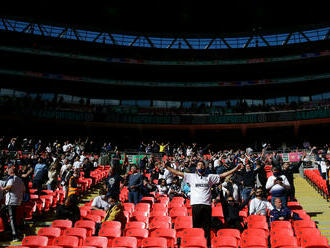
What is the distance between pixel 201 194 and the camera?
580 cm

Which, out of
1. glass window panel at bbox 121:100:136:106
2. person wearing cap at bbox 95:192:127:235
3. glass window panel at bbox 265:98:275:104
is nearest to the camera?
person wearing cap at bbox 95:192:127:235

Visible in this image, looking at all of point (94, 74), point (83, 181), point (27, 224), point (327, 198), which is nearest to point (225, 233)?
point (27, 224)

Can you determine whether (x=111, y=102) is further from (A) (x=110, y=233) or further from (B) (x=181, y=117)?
(A) (x=110, y=233)

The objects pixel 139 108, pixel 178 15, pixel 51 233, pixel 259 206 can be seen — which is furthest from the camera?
pixel 139 108

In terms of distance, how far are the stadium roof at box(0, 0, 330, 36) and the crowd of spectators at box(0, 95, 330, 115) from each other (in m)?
8.79

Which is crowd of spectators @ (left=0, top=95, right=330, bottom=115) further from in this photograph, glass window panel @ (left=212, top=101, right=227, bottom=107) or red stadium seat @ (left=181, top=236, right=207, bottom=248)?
red stadium seat @ (left=181, top=236, right=207, bottom=248)

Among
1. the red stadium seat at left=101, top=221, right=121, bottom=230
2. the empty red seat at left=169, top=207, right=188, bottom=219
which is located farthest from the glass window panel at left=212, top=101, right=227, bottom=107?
the red stadium seat at left=101, top=221, right=121, bottom=230

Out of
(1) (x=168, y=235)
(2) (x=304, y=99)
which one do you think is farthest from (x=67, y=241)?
(2) (x=304, y=99)

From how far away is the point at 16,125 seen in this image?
95.0 feet

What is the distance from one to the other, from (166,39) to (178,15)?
20.0ft

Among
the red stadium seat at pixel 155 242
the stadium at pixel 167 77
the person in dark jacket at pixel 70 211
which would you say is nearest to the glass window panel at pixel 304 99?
the stadium at pixel 167 77

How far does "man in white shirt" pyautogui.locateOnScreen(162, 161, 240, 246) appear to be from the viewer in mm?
5797

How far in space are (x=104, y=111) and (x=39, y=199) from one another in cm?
2133

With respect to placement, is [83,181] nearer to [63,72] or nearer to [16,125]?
[16,125]
